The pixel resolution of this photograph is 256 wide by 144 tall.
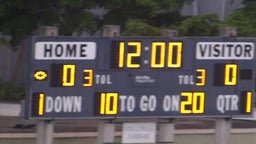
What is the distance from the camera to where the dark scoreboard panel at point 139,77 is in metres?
12.0

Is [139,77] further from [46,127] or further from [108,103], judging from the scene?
[46,127]

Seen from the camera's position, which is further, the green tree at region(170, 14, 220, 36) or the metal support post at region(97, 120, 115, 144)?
the green tree at region(170, 14, 220, 36)

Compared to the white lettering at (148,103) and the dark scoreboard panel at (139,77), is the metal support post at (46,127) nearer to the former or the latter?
the dark scoreboard panel at (139,77)

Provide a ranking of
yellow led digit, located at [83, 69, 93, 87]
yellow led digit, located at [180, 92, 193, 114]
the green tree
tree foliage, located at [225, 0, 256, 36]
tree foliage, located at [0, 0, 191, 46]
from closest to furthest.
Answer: yellow led digit, located at [83, 69, 93, 87] < yellow led digit, located at [180, 92, 193, 114] < tree foliage, located at [225, 0, 256, 36] < the green tree < tree foliage, located at [0, 0, 191, 46]

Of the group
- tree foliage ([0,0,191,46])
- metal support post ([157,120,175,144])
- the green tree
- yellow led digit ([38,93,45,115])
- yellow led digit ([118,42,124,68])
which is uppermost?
tree foliage ([0,0,191,46])

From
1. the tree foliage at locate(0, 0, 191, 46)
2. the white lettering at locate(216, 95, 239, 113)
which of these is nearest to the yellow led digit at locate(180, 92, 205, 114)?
the white lettering at locate(216, 95, 239, 113)

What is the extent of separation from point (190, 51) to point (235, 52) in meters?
0.79

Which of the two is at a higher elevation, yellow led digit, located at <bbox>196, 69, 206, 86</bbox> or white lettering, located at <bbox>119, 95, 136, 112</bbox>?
yellow led digit, located at <bbox>196, 69, 206, 86</bbox>

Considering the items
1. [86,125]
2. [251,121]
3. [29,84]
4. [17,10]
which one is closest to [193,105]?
[29,84]

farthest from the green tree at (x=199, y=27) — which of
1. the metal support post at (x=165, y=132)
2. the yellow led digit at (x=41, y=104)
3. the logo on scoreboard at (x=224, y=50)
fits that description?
the yellow led digit at (x=41, y=104)

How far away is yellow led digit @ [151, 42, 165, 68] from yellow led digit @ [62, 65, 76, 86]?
1174mm

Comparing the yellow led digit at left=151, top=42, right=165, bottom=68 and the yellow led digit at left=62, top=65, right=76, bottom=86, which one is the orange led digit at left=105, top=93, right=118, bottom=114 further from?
the yellow led digit at left=151, top=42, right=165, bottom=68

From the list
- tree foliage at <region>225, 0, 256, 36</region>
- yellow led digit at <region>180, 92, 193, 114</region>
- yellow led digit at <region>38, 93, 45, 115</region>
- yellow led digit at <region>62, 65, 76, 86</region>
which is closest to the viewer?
yellow led digit at <region>38, 93, 45, 115</region>

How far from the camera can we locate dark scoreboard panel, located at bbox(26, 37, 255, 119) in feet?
39.2
